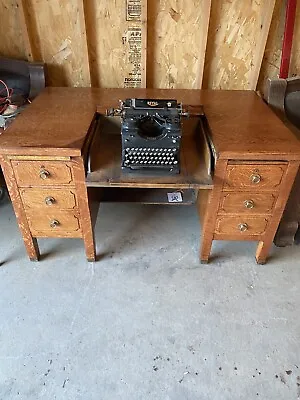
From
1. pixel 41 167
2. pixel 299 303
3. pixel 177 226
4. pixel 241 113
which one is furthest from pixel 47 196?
pixel 299 303

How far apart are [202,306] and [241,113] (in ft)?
3.44

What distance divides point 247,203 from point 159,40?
113cm

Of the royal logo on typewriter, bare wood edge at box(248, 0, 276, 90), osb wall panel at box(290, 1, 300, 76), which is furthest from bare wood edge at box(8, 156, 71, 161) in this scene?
osb wall panel at box(290, 1, 300, 76)

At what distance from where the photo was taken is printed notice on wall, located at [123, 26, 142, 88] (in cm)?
189

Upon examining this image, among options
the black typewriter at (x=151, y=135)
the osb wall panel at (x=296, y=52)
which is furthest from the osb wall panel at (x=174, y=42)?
the black typewriter at (x=151, y=135)

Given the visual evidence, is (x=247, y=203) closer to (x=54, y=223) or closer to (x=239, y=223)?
(x=239, y=223)

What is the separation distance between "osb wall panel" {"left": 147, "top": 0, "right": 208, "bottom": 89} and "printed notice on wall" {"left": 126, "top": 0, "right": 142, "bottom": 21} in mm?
61

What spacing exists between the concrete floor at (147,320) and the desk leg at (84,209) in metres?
0.11

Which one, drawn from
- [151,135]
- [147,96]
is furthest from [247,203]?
[147,96]

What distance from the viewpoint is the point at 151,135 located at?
149cm

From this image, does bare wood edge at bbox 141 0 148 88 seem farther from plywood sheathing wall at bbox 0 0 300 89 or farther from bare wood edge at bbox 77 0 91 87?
bare wood edge at bbox 77 0 91 87

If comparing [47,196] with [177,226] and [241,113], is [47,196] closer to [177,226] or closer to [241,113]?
[177,226]

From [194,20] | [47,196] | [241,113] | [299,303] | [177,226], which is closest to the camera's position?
[47,196]

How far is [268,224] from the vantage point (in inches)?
65.4
